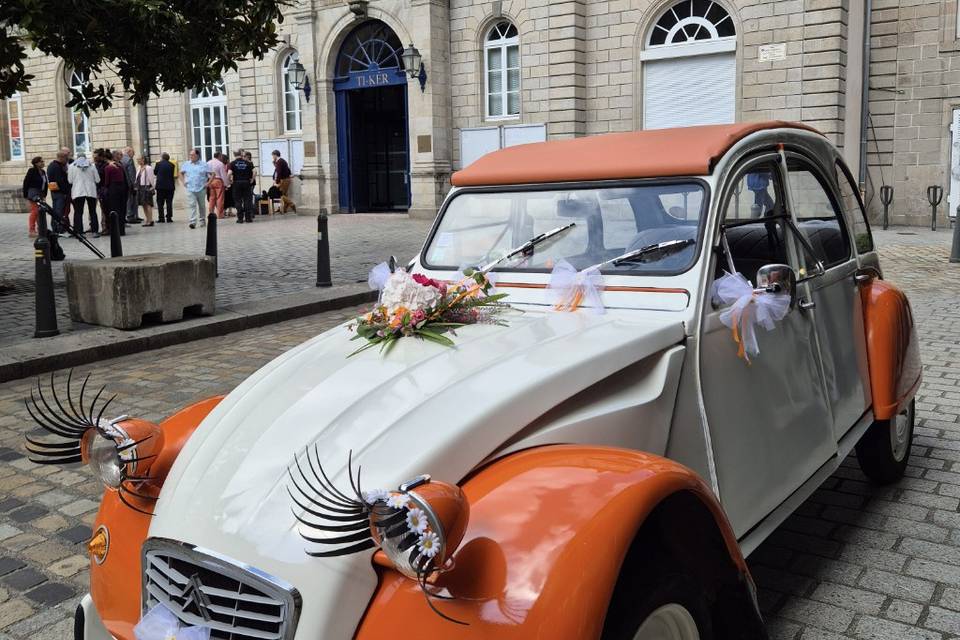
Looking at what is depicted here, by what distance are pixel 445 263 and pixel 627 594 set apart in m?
1.91

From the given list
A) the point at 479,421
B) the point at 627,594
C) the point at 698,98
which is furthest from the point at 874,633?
the point at 698,98

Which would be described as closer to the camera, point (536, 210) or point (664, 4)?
point (536, 210)

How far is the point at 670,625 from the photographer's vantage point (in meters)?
2.09

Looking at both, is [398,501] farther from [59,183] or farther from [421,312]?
[59,183]

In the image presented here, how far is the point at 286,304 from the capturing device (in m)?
9.96

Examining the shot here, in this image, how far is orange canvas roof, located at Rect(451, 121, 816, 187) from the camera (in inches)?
123

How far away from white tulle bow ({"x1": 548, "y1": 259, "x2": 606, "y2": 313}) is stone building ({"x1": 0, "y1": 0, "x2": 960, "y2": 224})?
19.1 m

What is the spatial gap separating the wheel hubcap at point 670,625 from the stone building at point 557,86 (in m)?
20.1

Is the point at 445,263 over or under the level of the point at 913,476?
over

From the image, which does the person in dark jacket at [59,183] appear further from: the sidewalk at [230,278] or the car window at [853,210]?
the car window at [853,210]

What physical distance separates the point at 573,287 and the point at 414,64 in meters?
22.1

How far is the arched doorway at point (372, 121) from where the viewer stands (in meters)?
25.8

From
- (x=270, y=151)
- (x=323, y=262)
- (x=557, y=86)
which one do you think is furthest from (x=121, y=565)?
(x=270, y=151)

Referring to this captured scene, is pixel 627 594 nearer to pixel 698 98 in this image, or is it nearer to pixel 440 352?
pixel 440 352
